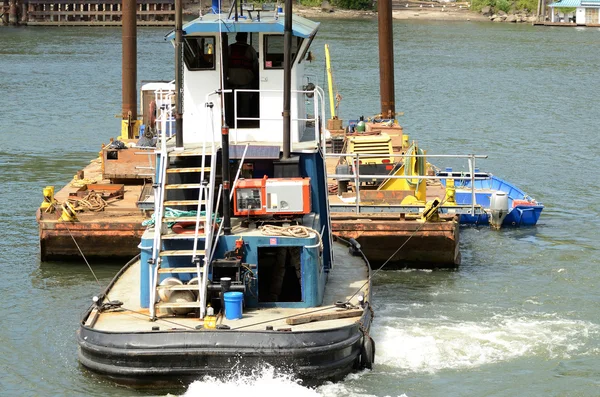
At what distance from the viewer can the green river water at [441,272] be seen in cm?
1644

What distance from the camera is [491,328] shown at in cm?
1859

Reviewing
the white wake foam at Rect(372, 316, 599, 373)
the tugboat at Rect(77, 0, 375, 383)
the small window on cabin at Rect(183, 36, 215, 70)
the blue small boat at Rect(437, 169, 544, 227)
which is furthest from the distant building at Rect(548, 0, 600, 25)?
the small window on cabin at Rect(183, 36, 215, 70)

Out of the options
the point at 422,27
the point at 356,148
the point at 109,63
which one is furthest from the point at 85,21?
the point at 356,148

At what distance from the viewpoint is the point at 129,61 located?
3144cm

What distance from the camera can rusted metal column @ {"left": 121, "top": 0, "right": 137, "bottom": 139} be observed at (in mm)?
30953

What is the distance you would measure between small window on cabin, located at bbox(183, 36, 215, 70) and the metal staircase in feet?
5.08

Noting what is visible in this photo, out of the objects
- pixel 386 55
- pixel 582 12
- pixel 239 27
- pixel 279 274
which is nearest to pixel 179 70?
pixel 239 27

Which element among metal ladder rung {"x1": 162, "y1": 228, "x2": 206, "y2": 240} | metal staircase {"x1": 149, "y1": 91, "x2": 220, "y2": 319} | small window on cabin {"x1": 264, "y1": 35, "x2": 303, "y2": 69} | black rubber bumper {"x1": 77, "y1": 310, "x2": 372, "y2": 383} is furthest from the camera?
small window on cabin {"x1": 264, "y1": 35, "x2": 303, "y2": 69}

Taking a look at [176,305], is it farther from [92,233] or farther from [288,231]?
[92,233]

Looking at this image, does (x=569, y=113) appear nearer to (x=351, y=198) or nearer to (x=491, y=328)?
(x=351, y=198)

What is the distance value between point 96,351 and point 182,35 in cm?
515

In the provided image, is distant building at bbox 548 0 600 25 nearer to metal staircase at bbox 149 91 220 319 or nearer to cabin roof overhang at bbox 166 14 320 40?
cabin roof overhang at bbox 166 14 320 40

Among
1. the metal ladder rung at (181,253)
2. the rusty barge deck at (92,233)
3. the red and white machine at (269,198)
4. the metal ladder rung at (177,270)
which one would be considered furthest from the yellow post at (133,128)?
the metal ladder rung at (177,270)

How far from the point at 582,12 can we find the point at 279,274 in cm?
10634
